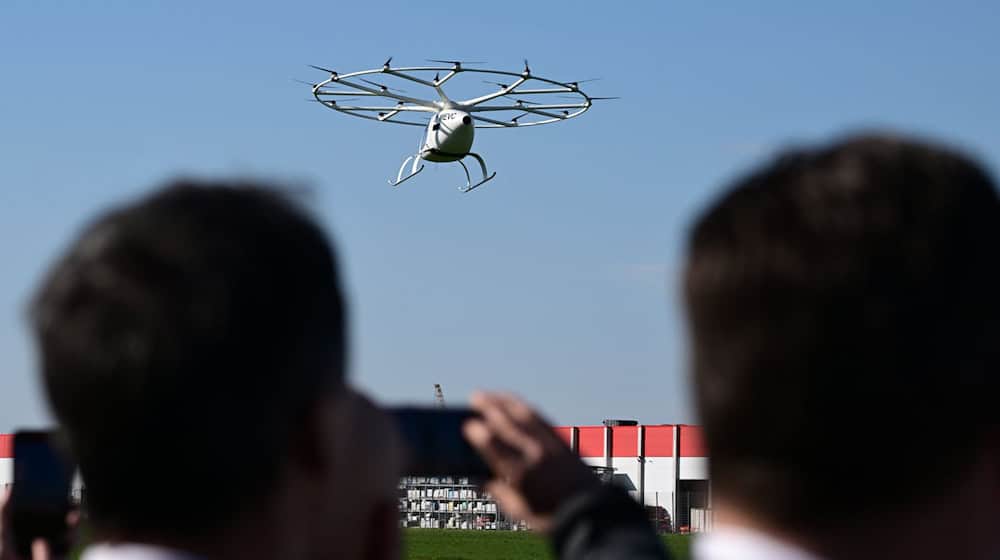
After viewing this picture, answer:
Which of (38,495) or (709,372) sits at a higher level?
(709,372)

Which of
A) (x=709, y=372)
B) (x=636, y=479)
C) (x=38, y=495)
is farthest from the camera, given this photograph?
(x=636, y=479)

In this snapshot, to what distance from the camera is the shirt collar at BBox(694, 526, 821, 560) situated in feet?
3.88

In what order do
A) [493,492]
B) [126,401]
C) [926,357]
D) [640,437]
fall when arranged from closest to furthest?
1. [926,357]
2. [126,401]
3. [493,492]
4. [640,437]

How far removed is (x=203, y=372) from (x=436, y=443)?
51cm

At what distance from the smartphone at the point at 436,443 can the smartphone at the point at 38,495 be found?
0.39 metres

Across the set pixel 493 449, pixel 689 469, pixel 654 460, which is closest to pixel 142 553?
pixel 493 449

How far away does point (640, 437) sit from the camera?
80.3 m

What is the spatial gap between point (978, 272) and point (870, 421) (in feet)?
0.46

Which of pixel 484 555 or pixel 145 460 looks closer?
pixel 145 460

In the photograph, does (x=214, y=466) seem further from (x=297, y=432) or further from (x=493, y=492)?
(x=493, y=492)

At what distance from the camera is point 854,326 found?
1141 millimetres

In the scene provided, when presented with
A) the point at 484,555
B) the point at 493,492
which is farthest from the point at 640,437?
the point at 493,492

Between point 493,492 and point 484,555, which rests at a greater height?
point 493,492

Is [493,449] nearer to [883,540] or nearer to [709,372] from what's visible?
[709,372]
